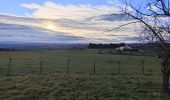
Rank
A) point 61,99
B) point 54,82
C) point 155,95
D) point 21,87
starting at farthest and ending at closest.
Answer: point 54,82
point 21,87
point 155,95
point 61,99

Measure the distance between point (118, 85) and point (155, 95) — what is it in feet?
11.8

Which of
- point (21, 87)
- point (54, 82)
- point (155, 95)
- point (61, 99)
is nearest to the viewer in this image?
point (61, 99)

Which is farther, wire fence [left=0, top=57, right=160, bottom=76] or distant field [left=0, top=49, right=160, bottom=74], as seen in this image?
distant field [left=0, top=49, right=160, bottom=74]

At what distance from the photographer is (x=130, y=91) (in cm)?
2541

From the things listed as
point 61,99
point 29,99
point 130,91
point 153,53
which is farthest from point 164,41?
point 29,99

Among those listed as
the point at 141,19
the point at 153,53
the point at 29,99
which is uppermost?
the point at 141,19

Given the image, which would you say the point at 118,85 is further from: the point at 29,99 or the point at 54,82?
the point at 29,99

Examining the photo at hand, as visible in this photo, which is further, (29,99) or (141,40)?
(141,40)

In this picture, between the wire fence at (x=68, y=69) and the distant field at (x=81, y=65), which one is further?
the distant field at (x=81, y=65)

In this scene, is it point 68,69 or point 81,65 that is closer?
point 68,69

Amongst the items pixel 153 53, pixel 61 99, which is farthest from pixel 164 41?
pixel 61 99

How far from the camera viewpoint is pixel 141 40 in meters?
24.9

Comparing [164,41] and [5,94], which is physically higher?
[164,41]

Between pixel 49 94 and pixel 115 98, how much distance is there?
344 centimetres
